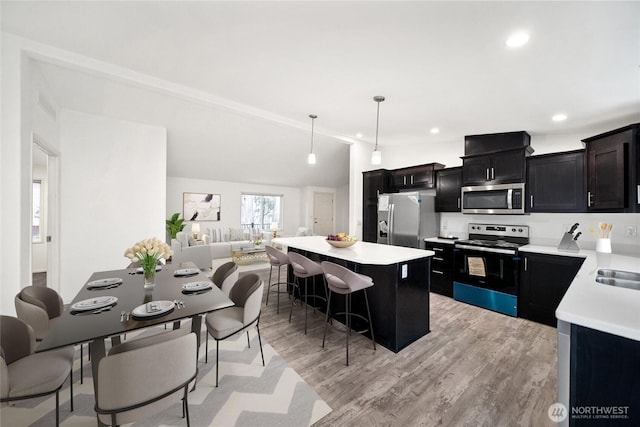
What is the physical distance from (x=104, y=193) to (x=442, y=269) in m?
5.29

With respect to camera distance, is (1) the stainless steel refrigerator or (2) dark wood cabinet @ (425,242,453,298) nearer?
(2) dark wood cabinet @ (425,242,453,298)

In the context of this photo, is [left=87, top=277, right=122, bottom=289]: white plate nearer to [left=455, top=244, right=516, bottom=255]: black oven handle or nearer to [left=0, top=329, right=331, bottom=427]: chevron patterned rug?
[left=0, top=329, right=331, bottom=427]: chevron patterned rug

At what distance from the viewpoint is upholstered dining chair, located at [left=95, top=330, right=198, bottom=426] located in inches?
43.0

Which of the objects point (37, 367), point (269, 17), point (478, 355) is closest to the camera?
point (37, 367)

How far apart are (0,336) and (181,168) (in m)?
5.66

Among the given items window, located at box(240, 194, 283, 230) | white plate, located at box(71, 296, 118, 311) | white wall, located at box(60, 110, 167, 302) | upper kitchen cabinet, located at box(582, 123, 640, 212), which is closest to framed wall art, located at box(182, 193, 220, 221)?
window, located at box(240, 194, 283, 230)

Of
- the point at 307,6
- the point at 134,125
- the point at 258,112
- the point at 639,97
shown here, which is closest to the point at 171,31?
Result: the point at 307,6

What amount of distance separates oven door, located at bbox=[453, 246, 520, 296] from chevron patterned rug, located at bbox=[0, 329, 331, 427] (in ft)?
9.32

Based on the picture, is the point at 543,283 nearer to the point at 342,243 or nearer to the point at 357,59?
the point at 342,243

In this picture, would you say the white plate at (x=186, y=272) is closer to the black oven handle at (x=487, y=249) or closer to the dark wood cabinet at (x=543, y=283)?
the black oven handle at (x=487, y=249)

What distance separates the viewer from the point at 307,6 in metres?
1.63

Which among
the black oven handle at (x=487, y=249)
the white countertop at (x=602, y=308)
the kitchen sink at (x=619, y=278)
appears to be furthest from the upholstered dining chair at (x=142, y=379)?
the black oven handle at (x=487, y=249)

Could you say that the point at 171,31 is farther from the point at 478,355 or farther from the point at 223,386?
the point at 478,355

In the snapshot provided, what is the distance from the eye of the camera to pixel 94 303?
1637 millimetres
